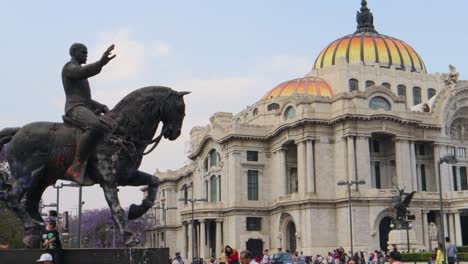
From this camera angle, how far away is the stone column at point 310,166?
6050 cm

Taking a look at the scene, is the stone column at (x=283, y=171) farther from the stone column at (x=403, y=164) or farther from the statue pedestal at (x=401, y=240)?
the statue pedestal at (x=401, y=240)

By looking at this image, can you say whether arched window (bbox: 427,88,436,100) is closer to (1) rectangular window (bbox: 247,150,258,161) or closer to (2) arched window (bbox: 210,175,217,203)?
(1) rectangular window (bbox: 247,150,258,161)

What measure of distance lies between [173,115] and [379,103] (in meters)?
53.6

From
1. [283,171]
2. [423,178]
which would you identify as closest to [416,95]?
[423,178]

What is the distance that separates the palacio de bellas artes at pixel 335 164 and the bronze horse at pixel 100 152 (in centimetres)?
4583

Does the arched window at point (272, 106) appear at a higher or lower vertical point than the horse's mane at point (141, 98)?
higher

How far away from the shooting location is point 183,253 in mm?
79875

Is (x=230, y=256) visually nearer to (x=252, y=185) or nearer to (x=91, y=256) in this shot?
(x=91, y=256)

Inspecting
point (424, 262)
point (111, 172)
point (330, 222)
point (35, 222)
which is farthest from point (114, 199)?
point (330, 222)

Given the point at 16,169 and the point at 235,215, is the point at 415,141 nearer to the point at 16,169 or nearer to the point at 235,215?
the point at 235,215

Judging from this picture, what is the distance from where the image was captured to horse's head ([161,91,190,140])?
10.9 meters

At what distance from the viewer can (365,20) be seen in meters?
92.7

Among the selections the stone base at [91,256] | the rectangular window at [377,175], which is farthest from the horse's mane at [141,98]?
the rectangular window at [377,175]

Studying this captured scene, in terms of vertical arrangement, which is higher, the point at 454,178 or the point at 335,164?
the point at 335,164
